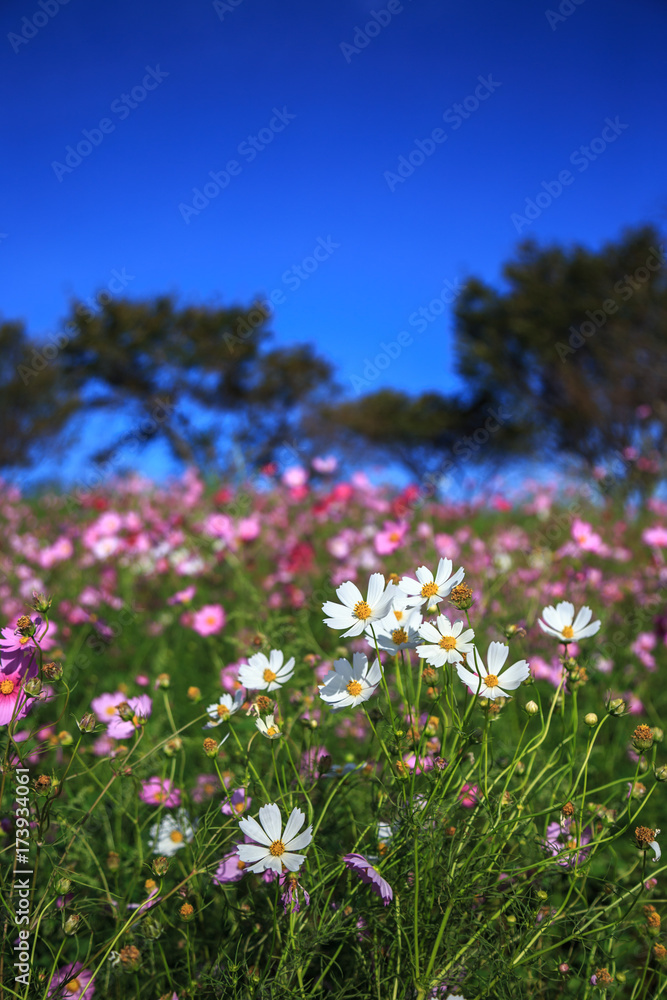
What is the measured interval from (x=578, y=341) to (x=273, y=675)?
800 inches

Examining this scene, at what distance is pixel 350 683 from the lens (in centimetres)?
114

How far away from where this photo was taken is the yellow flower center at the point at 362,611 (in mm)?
1161

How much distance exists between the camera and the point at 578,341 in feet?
64.2

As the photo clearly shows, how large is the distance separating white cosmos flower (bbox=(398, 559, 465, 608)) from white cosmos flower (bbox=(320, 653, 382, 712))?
0.13 meters

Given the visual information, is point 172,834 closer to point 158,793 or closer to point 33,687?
point 158,793

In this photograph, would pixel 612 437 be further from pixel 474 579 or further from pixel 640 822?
pixel 640 822

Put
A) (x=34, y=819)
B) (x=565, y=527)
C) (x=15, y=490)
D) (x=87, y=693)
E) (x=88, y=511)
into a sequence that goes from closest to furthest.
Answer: (x=34, y=819) → (x=87, y=693) → (x=565, y=527) → (x=88, y=511) → (x=15, y=490)

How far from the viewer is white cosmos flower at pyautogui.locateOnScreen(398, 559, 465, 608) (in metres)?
1.15

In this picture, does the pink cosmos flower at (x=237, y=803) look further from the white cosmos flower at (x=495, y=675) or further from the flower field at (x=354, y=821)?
the white cosmos flower at (x=495, y=675)

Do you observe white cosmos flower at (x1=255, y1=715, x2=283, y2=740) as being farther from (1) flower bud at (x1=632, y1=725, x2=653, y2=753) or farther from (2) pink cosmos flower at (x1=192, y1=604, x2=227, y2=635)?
(2) pink cosmos flower at (x1=192, y1=604, x2=227, y2=635)

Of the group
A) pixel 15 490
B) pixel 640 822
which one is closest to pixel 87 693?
pixel 640 822

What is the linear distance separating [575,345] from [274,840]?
2055 cm

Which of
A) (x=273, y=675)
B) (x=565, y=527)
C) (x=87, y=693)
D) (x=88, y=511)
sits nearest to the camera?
(x=273, y=675)

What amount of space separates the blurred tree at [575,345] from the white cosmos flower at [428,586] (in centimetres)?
1639
